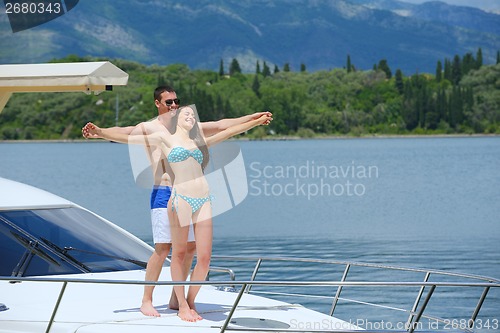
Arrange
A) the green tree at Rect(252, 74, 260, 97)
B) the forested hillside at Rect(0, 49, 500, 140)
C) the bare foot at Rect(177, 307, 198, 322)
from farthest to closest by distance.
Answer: the green tree at Rect(252, 74, 260, 97), the forested hillside at Rect(0, 49, 500, 140), the bare foot at Rect(177, 307, 198, 322)

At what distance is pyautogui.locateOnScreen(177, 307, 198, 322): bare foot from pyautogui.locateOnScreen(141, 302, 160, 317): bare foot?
0.49 ft

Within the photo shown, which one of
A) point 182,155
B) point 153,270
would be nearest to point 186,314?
point 153,270

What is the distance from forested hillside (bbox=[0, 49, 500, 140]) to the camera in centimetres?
14400

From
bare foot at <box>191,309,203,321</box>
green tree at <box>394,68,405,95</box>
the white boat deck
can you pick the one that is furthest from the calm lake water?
green tree at <box>394,68,405,95</box>

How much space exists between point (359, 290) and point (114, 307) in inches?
426

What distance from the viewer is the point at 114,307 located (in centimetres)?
626

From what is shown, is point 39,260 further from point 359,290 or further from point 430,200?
point 430,200

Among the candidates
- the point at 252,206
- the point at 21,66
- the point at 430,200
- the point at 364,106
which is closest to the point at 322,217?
the point at 252,206

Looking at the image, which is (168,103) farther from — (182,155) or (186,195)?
(186,195)

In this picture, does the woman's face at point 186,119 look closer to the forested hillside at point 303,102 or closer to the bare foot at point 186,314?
the bare foot at point 186,314

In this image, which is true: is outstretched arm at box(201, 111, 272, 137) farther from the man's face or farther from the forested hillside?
the forested hillside

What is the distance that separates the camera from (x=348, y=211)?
4250 cm

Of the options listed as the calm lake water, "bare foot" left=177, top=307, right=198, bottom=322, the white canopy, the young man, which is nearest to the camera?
"bare foot" left=177, top=307, right=198, bottom=322

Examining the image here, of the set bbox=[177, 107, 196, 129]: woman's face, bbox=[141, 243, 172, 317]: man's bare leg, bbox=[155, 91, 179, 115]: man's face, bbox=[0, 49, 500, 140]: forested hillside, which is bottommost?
bbox=[0, 49, 500, 140]: forested hillside
